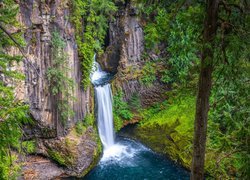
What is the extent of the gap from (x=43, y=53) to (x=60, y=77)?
1.38 meters

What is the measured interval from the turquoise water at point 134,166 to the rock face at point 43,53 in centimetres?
314

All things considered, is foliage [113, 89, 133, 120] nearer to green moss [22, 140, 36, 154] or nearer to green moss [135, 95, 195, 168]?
green moss [135, 95, 195, 168]

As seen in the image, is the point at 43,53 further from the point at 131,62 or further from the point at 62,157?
the point at 131,62

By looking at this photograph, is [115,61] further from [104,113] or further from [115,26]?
[104,113]

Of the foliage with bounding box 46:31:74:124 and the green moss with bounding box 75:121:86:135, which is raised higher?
the foliage with bounding box 46:31:74:124

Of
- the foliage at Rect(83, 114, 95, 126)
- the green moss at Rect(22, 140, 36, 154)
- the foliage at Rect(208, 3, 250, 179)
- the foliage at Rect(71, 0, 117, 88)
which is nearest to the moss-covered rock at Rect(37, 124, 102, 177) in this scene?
the green moss at Rect(22, 140, 36, 154)

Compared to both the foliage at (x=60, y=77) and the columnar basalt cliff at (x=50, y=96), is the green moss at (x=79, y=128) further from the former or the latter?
the foliage at (x=60, y=77)

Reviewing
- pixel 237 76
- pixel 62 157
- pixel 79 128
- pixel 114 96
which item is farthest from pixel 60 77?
pixel 237 76

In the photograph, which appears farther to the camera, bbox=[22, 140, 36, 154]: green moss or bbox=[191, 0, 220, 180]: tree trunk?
bbox=[22, 140, 36, 154]: green moss

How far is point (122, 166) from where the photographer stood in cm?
1520

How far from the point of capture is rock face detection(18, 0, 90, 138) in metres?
12.1

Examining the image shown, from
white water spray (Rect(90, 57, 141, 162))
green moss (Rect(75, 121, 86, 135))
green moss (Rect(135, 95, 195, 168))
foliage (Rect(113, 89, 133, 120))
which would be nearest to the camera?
green moss (Rect(75, 121, 86, 135))

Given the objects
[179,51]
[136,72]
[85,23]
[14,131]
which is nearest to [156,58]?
[136,72]

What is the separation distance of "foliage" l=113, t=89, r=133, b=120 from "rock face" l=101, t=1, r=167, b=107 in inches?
17.1
